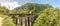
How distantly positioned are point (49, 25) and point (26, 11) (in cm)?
25

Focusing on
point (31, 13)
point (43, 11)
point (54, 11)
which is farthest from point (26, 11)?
point (54, 11)

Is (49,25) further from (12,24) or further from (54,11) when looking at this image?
(12,24)

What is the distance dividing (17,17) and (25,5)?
0.14 meters

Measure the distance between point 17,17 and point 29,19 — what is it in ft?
0.38

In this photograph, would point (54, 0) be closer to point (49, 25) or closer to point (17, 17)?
point (49, 25)

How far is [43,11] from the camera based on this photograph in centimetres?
142

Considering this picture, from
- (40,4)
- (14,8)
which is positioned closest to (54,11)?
(40,4)

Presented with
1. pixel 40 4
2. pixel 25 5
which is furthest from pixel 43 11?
pixel 25 5

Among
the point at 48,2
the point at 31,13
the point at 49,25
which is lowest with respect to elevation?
the point at 49,25

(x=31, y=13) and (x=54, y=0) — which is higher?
(x=54, y=0)

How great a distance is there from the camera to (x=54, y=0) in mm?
1457

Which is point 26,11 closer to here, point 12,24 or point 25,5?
point 25,5

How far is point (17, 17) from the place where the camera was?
1.43m

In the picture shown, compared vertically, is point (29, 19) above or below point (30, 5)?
below
